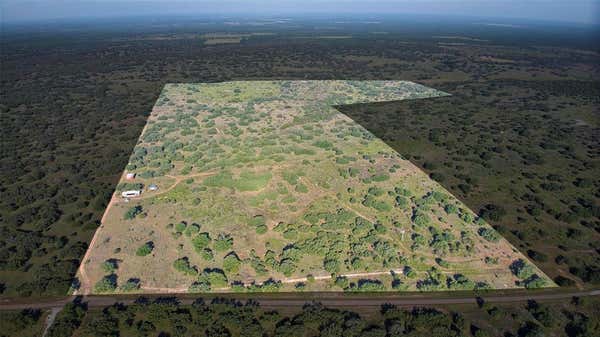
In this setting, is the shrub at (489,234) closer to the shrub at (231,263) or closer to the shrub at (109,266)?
the shrub at (231,263)

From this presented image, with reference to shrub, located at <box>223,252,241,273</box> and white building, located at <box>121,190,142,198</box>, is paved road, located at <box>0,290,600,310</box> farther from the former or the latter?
white building, located at <box>121,190,142,198</box>

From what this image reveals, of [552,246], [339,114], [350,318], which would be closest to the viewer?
[350,318]

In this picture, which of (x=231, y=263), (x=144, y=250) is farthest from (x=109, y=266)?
(x=231, y=263)

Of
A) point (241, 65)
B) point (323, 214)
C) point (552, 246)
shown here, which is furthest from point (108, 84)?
point (552, 246)

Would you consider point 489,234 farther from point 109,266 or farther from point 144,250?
point 109,266

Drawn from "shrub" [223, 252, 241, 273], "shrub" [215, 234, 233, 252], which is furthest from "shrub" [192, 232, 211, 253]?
"shrub" [223, 252, 241, 273]

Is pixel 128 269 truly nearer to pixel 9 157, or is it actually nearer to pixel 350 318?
pixel 350 318
